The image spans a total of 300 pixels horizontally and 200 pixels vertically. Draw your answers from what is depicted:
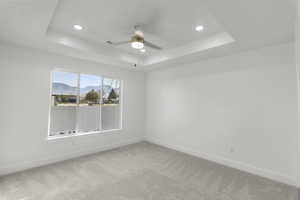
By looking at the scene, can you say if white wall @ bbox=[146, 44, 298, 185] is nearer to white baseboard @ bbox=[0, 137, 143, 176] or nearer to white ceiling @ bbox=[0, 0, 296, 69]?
white ceiling @ bbox=[0, 0, 296, 69]

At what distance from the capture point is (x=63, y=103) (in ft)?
12.2

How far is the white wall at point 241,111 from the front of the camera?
2.70 metres

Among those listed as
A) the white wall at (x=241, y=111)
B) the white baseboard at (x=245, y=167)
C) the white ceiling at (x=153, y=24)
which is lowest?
the white baseboard at (x=245, y=167)

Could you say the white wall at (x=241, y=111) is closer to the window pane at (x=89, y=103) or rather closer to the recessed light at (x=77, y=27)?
the window pane at (x=89, y=103)

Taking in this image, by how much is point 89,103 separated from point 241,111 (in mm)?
4015

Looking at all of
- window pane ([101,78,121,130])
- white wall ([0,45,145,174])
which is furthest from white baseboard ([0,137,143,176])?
window pane ([101,78,121,130])

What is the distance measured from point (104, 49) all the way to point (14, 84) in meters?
2.06

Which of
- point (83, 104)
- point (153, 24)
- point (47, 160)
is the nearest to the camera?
point (153, 24)

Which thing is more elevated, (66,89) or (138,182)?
(66,89)

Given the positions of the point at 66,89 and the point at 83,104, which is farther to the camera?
the point at 83,104

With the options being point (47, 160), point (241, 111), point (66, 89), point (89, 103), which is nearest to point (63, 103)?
point (66, 89)

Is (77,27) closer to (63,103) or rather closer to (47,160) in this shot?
(63,103)

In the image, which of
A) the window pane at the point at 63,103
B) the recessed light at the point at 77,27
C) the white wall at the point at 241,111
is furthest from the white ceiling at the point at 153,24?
the window pane at the point at 63,103

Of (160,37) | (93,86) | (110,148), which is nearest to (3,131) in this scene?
(93,86)
